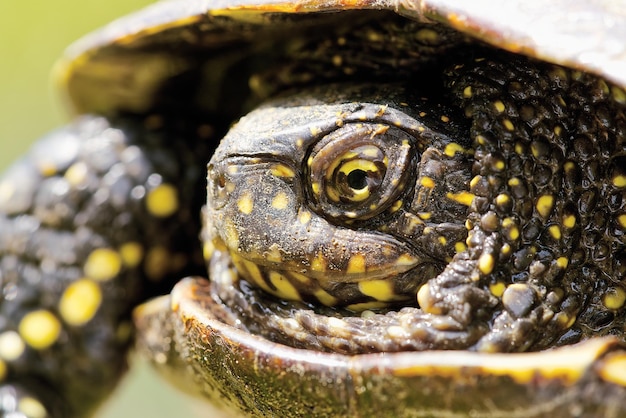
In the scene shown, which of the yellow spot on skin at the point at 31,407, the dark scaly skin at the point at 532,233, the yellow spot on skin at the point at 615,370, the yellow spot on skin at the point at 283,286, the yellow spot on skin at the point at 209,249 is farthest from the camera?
the yellow spot on skin at the point at 31,407

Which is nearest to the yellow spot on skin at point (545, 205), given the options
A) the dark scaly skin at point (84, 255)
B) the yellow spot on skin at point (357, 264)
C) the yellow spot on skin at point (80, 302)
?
the yellow spot on skin at point (357, 264)

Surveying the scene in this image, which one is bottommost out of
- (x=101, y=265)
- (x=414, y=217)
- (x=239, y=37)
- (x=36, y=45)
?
(x=36, y=45)

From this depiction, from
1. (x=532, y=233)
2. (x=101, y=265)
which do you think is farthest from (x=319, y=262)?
(x=101, y=265)

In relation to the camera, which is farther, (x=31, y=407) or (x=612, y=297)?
(x=31, y=407)

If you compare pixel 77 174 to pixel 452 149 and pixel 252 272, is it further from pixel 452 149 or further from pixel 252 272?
pixel 452 149

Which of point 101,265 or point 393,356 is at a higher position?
point 393,356

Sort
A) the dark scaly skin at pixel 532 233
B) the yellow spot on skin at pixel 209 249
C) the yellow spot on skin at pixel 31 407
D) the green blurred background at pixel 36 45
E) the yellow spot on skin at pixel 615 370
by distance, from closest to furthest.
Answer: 1. the yellow spot on skin at pixel 615 370
2. the dark scaly skin at pixel 532 233
3. the yellow spot on skin at pixel 209 249
4. the yellow spot on skin at pixel 31 407
5. the green blurred background at pixel 36 45

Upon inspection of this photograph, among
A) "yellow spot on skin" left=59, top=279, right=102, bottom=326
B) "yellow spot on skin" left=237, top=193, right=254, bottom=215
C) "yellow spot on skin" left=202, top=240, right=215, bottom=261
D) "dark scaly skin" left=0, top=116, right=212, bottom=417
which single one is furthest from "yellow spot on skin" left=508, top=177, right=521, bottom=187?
"yellow spot on skin" left=59, top=279, right=102, bottom=326

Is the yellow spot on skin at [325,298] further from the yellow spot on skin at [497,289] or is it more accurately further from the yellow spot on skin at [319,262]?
the yellow spot on skin at [497,289]
